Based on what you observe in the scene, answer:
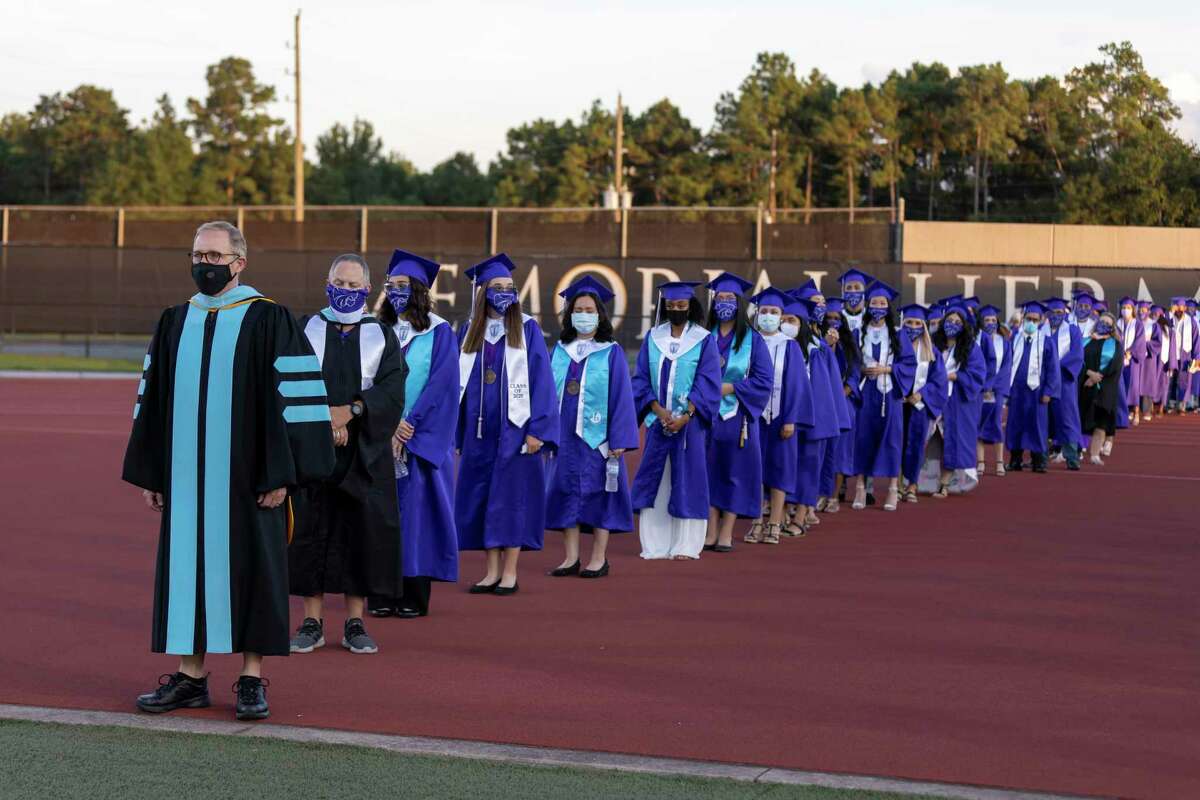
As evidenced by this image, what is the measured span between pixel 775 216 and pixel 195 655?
35713 millimetres

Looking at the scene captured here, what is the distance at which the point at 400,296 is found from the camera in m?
9.41

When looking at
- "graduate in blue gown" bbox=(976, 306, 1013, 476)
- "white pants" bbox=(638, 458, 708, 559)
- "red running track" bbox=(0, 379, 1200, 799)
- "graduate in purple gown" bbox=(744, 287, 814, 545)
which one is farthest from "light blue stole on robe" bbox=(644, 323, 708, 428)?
"graduate in blue gown" bbox=(976, 306, 1013, 476)

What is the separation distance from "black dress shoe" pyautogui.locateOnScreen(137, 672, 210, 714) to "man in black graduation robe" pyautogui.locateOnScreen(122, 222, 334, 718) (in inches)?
0.4

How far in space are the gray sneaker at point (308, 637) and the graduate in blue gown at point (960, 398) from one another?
9.93 metres

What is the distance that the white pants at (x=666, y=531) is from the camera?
40.7 feet

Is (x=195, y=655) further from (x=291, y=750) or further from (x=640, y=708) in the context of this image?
(x=640, y=708)

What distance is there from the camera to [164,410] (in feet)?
22.7

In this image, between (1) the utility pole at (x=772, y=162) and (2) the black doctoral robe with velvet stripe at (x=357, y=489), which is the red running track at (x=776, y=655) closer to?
(2) the black doctoral robe with velvet stripe at (x=357, y=489)

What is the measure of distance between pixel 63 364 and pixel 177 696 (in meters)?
31.9

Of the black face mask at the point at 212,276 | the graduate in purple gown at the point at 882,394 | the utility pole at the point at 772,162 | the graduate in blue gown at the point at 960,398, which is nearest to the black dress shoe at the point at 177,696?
the black face mask at the point at 212,276

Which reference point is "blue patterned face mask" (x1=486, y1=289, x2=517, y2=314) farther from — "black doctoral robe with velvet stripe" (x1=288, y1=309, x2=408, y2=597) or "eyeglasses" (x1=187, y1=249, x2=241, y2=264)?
"eyeglasses" (x1=187, y1=249, x2=241, y2=264)

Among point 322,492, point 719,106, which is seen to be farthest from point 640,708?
point 719,106

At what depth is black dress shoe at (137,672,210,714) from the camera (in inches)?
272

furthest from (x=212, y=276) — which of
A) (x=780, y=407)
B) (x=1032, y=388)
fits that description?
(x=1032, y=388)
